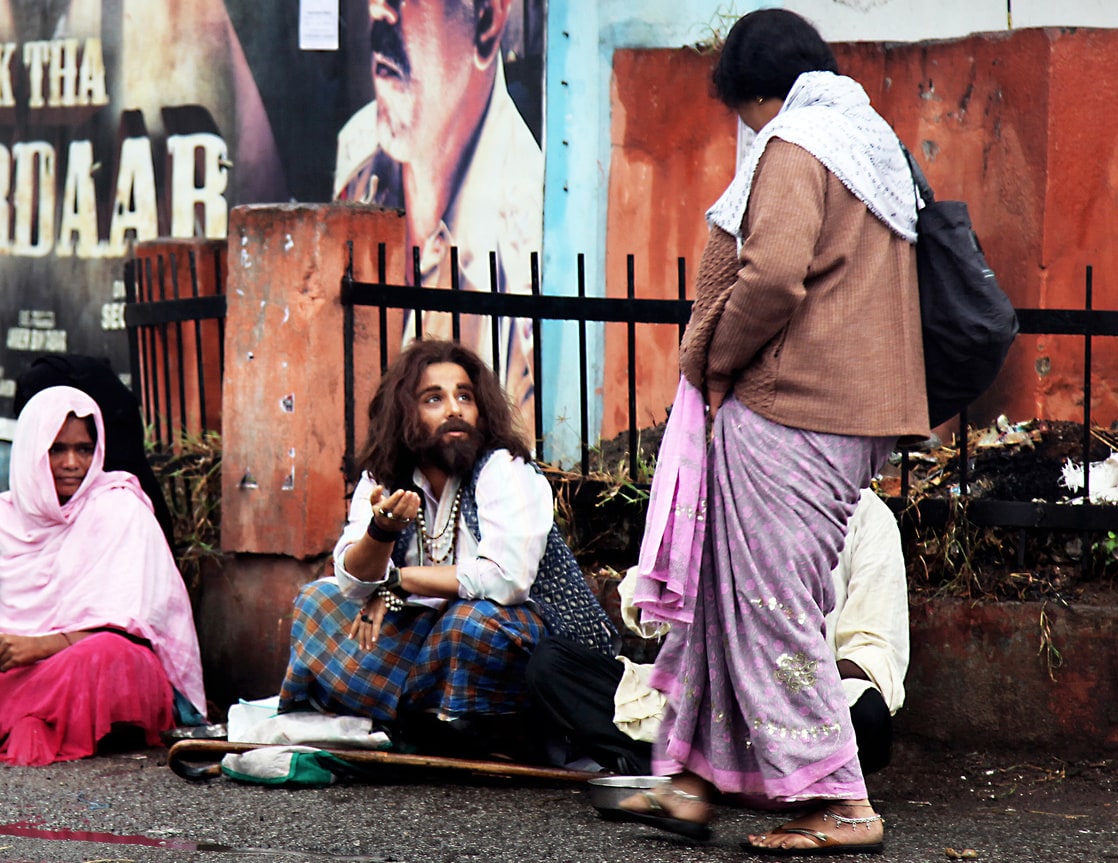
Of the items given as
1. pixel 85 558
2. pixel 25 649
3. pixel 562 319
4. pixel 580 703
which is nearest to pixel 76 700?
pixel 25 649

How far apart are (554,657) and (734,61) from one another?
5.04ft

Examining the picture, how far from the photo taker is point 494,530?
170 inches

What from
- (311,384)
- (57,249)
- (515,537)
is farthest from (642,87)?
(57,249)

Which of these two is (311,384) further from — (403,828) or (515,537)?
(403,828)

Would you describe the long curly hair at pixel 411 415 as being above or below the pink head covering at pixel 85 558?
above

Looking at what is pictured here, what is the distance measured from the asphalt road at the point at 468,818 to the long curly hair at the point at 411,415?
846 millimetres

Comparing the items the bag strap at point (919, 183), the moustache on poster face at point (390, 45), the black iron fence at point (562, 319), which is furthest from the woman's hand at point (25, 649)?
the moustache on poster face at point (390, 45)

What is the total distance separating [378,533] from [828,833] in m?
1.33

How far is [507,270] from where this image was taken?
7340mm

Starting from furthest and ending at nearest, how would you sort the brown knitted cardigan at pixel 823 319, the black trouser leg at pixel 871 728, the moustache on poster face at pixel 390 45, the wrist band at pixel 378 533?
the moustache on poster face at pixel 390 45, the wrist band at pixel 378 533, the black trouser leg at pixel 871 728, the brown knitted cardigan at pixel 823 319

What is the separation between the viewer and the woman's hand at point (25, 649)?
4953 millimetres

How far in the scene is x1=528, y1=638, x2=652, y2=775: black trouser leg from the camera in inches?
164

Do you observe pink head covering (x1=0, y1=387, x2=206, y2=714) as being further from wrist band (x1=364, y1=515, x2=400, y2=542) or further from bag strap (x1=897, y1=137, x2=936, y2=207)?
bag strap (x1=897, y1=137, x2=936, y2=207)

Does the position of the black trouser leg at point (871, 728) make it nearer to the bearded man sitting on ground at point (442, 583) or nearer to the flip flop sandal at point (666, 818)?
the flip flop sandal at point (666, 818)
